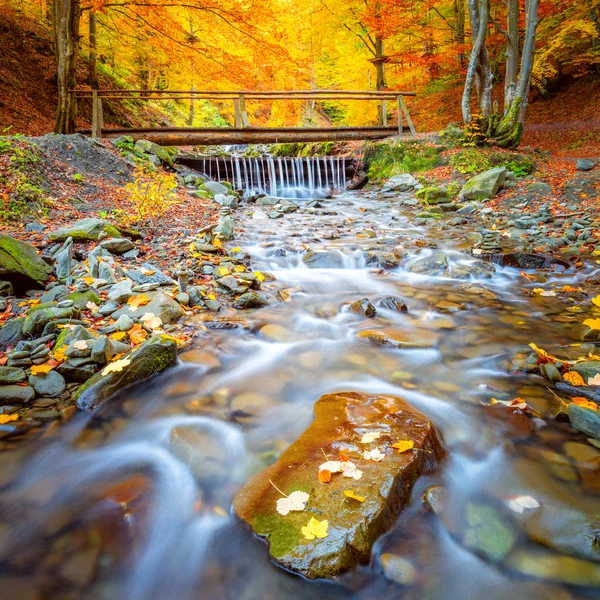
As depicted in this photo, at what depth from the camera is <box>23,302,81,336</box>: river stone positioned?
3.24 meters

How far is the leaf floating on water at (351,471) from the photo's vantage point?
6.40ft

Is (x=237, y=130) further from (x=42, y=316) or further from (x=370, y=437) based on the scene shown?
(x=370, y=437)

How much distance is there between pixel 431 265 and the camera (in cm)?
565

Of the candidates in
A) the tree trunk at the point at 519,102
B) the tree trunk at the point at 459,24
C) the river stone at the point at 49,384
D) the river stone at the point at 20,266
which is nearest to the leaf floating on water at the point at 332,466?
the river stone at the point at 49,384

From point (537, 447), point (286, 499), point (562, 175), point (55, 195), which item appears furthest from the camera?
point (562, 175)

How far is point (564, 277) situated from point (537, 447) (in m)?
3.63

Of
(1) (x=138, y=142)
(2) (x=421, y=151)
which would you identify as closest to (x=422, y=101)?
(2) (x=421, y=151)

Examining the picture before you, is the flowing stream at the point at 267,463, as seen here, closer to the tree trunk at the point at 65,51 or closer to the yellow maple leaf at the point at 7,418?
the yellow maple leaf at the point at 7,418

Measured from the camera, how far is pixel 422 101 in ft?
68.1

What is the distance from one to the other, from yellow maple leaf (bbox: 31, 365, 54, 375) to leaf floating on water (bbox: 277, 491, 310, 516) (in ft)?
6.71

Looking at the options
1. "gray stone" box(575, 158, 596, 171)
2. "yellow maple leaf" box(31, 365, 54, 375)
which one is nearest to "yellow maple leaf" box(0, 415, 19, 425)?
"yellow maple leaf" box(31, 365, 54, 375)

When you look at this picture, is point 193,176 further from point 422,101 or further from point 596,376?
point 422,101

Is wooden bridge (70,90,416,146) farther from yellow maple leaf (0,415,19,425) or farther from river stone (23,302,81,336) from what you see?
yellow maple leaf (0,415,19,425)

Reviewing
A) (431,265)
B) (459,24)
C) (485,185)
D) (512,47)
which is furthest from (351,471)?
Result: (459,24)
